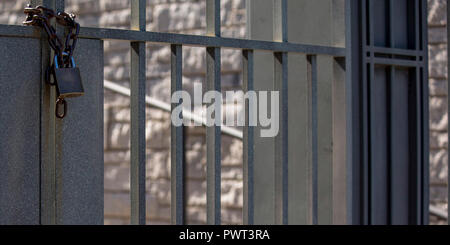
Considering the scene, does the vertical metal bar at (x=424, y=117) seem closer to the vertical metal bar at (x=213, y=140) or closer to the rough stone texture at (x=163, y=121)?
the vertical metal bar at (x=213, y=140)

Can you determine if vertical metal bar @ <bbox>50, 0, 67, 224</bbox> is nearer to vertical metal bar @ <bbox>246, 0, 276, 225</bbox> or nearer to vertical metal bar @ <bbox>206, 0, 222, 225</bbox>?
vertical metal bar @ <bbox>206, 0, 222, 225</bbox>

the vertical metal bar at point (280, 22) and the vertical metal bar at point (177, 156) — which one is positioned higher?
the vertical metal bar at point (280, 22)

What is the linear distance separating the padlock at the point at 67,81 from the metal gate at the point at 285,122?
0.06m

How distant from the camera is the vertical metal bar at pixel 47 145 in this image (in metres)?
1.67

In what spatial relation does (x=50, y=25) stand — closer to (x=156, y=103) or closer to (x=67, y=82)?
(x=67, y=82)

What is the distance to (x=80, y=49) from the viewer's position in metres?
1.73

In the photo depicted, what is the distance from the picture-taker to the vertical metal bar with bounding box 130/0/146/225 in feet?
5.97

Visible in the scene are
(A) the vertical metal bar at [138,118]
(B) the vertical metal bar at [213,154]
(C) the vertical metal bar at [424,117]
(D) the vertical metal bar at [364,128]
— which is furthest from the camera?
(C) the vertical metal bar at [424,117]

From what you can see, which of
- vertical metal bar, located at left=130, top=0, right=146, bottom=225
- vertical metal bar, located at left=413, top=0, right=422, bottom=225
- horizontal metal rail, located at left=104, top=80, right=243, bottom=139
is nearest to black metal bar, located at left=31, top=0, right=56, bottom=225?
vertical metal bar, located at left=130, top=0, right=146, bottom=225

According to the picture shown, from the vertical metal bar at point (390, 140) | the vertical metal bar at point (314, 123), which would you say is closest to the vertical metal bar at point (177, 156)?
the vertical metal bar at point (314, 123)

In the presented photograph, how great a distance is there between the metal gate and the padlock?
59mm

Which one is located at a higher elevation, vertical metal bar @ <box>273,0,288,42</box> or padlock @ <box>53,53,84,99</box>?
vertical metal bar @ <box>273,0,288,42</box>

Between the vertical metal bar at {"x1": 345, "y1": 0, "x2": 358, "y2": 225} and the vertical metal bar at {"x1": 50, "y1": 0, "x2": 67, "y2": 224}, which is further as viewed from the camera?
the vertical metal bar at {"x1": 345, "y1": 0, "x2": 358, "y2": 225}
